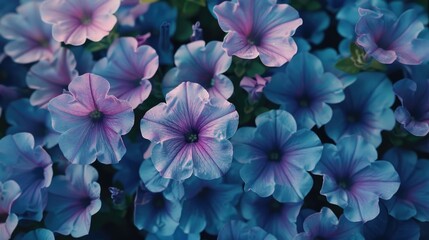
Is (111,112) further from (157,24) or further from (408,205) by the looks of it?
(408,205)

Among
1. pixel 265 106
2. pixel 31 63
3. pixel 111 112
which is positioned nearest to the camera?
pixel 111 112

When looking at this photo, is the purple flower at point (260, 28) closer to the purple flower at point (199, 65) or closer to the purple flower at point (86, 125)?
the purple flower at point (199, 65)

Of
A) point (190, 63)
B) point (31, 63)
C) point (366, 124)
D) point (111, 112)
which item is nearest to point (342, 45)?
point (366, 124)

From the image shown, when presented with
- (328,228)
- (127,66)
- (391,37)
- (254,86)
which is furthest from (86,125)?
(391,37)

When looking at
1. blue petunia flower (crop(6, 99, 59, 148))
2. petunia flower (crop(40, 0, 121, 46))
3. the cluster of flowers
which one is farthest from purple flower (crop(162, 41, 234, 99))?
blue petunia flower (crop(6, 99, 59, 148))

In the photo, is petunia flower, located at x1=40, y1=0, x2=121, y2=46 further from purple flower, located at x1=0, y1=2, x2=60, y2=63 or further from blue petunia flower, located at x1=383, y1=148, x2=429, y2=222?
blue petunia flower, located at x1=383, y1=148, x2=429, y2=222
